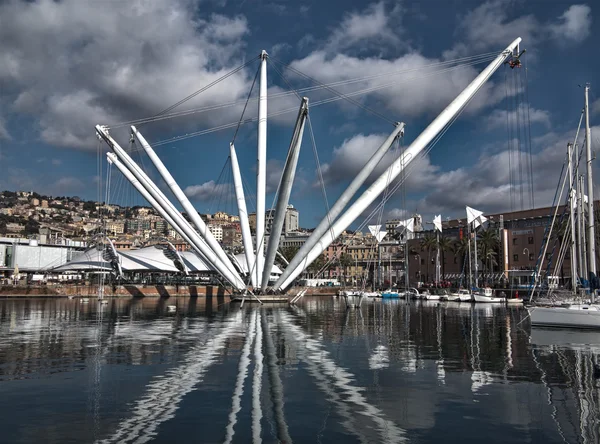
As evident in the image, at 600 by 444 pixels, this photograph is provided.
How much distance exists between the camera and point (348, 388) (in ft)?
44.9

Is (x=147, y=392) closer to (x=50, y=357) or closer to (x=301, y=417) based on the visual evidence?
(x=301, y=417)

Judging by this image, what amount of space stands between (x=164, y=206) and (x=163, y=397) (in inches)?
1852

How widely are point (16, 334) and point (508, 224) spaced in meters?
91.4

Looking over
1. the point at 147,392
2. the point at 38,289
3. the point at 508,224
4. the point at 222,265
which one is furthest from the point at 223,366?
the point at 508,224

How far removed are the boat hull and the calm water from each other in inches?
173

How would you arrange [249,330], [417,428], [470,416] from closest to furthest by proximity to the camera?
[417,428] < [470,416] < [249,330]

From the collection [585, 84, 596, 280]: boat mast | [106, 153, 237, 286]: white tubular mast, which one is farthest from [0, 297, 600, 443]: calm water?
[106, 153, 237, 286]: white tubular mast

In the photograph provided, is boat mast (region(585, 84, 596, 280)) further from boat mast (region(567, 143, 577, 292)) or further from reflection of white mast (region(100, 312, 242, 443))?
reflection of white mast (region(100, 312, 242, 443))

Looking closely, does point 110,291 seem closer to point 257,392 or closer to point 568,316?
point 568,316

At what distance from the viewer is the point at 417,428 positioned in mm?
10242

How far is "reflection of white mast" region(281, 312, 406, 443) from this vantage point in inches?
391

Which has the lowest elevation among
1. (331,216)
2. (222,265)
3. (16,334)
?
(16,334)

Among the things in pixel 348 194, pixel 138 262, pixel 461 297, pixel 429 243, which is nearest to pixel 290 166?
pixel 348 194

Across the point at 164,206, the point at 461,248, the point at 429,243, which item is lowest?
the point at 461,248
